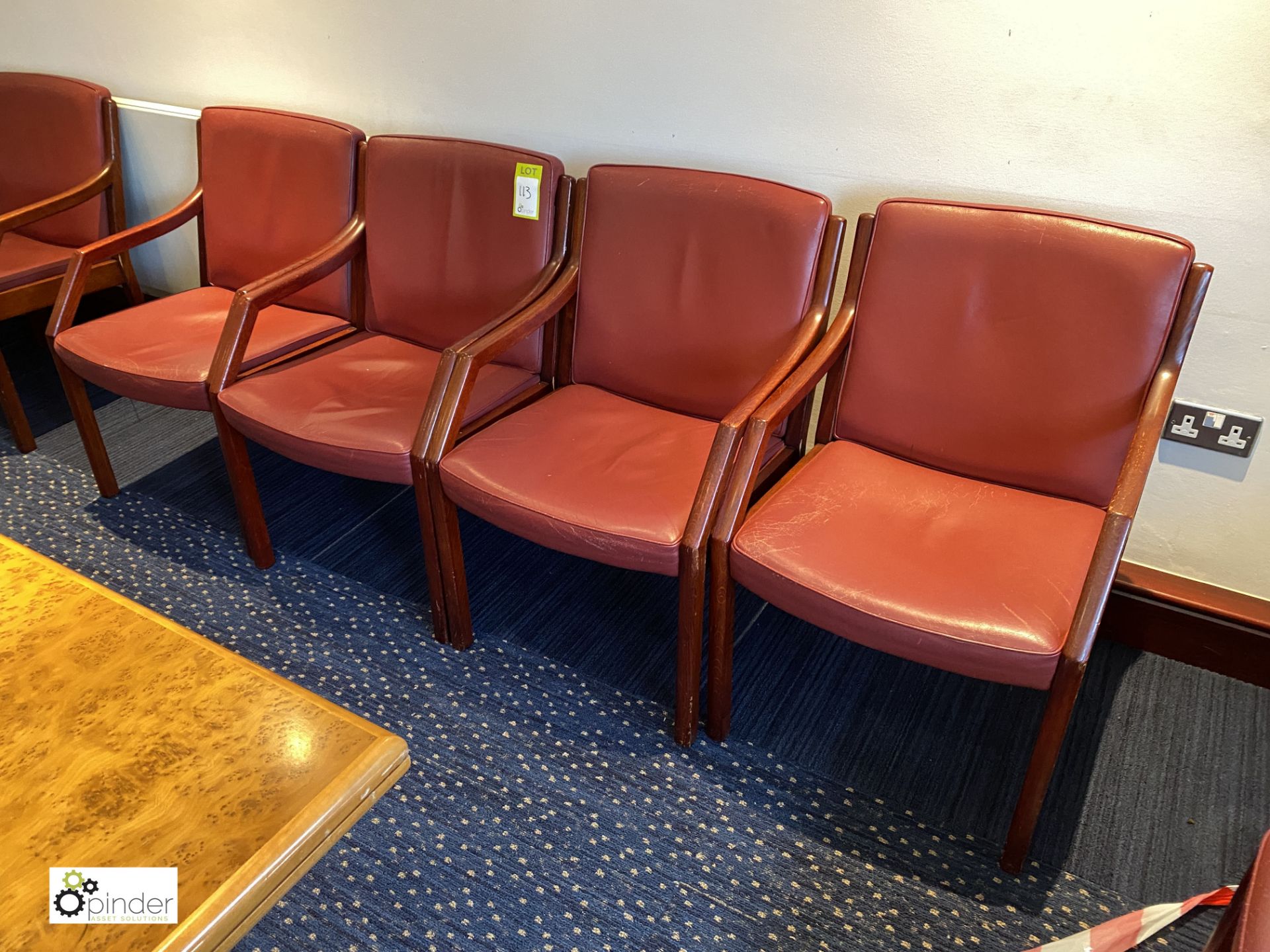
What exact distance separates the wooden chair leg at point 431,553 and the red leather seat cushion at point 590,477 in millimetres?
53

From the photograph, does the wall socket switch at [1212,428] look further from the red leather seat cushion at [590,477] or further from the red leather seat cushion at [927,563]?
the red leather seat cushion at [590,477]

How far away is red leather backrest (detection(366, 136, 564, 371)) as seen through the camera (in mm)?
2080

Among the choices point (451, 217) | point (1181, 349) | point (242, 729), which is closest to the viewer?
point (242, 729)

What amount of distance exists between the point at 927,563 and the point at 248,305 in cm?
146

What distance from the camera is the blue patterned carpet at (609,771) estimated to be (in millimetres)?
1503

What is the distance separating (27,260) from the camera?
8.75ft

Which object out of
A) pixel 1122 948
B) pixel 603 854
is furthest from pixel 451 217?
pixel 1122 948

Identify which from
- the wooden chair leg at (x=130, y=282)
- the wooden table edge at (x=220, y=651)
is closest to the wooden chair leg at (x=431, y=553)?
the wooden table edge at (x=220, y=651)

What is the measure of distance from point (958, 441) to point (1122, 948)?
0.83 meters

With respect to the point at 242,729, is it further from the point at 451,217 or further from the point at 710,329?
the point at 451,217

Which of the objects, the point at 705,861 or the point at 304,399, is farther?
the point at 304,399

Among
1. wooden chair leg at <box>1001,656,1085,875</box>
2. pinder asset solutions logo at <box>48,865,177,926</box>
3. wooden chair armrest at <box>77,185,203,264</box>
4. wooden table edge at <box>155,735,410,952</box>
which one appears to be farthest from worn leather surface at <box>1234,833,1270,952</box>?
wooden chair armrest at <box>77,185,203,264</box>

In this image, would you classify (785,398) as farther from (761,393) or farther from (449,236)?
(449,236)

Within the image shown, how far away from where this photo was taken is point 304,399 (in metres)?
2.00
